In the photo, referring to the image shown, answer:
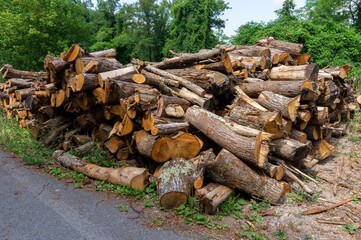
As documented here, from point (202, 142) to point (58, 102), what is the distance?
399 centimetres

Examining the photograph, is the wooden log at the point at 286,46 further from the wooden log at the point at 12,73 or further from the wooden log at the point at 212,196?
the wooden log at the point at 12,73

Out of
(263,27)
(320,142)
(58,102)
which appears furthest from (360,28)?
(58,102)

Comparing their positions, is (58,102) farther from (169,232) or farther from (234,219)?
(234,219)

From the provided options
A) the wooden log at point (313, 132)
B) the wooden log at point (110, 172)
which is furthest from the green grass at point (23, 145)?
the wooden log at point (313, 132)

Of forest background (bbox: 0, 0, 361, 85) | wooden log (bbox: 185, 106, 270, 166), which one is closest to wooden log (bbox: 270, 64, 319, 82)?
wooden log (bbox: 185, 106, 270, 166)

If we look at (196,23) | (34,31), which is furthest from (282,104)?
(196,23)

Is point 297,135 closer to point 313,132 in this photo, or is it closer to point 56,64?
point 313,132

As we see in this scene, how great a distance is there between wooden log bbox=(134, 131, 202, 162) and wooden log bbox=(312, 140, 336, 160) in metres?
2.97

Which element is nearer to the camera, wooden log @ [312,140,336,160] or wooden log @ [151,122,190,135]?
wooden log @ [151,122,190,135]

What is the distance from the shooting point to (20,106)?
7762 mm

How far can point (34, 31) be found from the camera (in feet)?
46.6

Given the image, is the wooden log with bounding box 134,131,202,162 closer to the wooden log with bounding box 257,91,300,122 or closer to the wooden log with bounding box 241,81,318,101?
the wooden log with bounding box 257,91,300,122

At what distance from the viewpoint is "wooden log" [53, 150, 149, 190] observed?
12.4 ft

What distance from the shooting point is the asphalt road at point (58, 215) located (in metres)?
2.73
